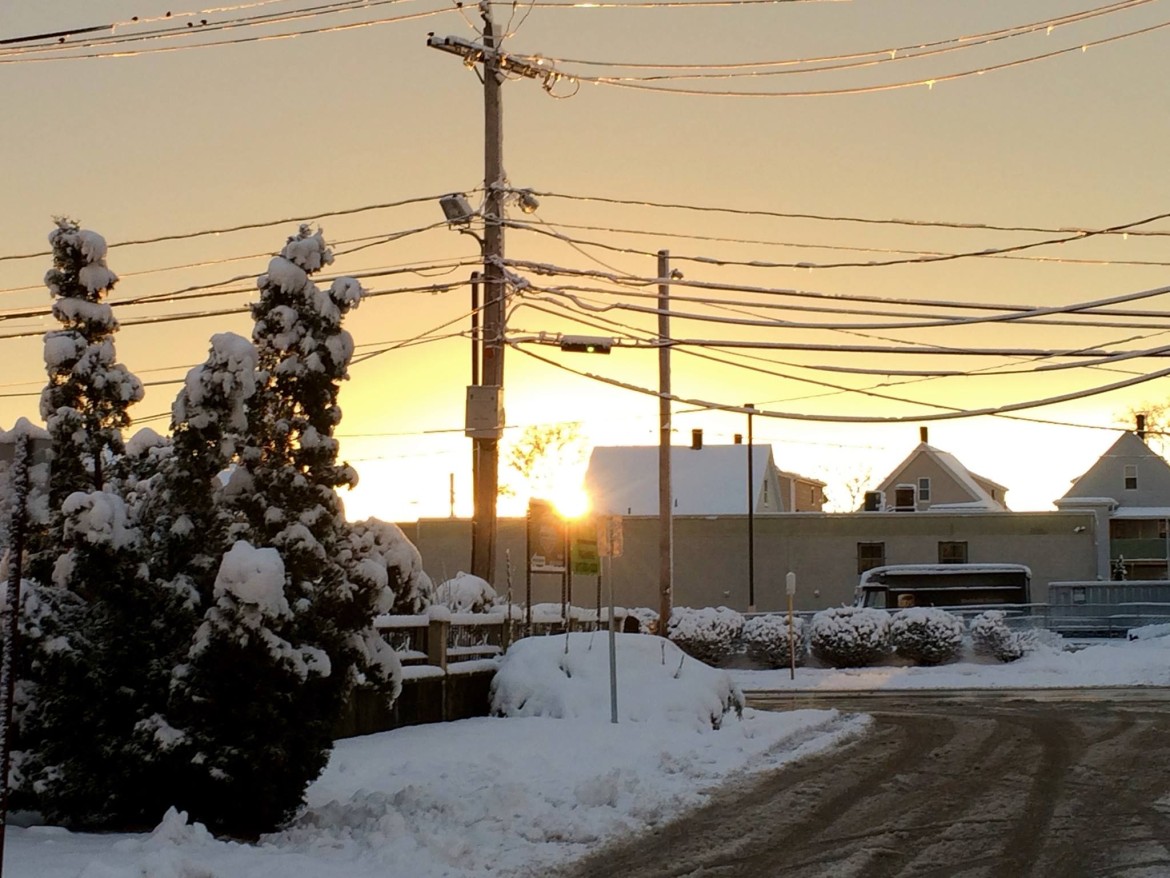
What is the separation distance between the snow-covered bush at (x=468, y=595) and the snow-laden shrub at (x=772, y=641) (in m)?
19.9

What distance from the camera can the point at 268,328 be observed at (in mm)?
12672

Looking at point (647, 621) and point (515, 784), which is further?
point (647, 621)

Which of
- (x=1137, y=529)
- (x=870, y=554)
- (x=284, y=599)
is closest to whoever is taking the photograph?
(x=284, y=599)

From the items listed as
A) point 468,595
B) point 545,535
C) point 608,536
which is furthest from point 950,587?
point 608,536

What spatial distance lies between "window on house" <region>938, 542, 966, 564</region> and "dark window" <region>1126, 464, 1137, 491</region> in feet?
53.2

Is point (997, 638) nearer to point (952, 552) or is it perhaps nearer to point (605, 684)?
point (952, 552)

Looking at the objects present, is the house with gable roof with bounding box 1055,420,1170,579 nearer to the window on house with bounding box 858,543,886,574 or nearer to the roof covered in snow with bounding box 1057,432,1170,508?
the roof covered in snow with bounding box 1057,432,1170,508

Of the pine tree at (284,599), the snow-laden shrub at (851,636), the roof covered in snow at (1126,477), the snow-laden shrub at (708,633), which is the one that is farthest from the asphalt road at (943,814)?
the roof covered in snow at (1126,477)

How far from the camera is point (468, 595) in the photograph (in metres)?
23.3

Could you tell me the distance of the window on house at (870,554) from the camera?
58.6 m

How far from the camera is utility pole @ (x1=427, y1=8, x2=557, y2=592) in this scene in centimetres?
2208

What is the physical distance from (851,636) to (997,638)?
154 inches

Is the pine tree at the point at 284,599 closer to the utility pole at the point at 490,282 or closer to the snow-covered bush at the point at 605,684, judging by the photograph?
the snow-covered bush at the point at 605,684

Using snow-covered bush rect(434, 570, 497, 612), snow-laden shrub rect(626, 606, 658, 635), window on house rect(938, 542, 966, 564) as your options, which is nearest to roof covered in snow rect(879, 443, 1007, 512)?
window on house rect(938, 542, 966, 564)
